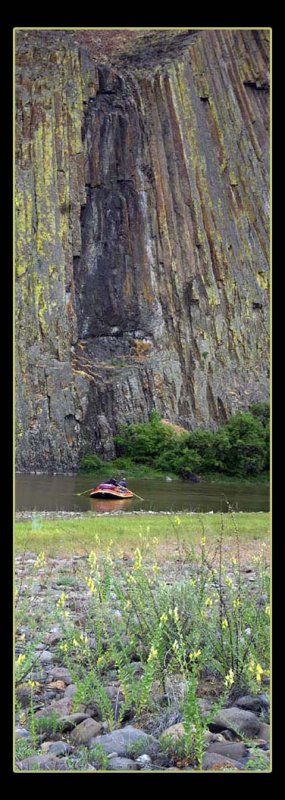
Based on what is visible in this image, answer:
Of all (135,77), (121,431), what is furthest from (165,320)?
(121,431)

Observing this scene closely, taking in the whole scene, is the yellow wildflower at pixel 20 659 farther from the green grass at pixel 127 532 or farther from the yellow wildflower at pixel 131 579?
the green grass at pixel 127 532

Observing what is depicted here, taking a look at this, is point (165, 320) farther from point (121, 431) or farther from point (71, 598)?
point (71, 598)

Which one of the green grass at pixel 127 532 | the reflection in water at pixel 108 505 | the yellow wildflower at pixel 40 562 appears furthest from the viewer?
the reflection in water at pixel 108 505

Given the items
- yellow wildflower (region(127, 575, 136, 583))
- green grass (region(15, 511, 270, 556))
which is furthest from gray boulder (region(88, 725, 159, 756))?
green grass (region(15, 511, 270, 556))

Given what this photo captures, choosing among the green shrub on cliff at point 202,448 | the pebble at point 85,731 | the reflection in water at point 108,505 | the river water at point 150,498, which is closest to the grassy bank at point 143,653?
the pebble at point 85,731

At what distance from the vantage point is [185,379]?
20422 millimetres

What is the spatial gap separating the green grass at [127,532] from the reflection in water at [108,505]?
30.1 inches

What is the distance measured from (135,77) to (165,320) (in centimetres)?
1144

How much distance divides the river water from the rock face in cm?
750

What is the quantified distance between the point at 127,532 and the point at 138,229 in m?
24.7

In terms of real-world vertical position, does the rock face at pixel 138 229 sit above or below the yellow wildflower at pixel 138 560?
above

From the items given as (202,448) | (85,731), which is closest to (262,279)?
(202,448)

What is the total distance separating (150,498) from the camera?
5.46 m

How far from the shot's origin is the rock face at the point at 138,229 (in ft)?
59.1
